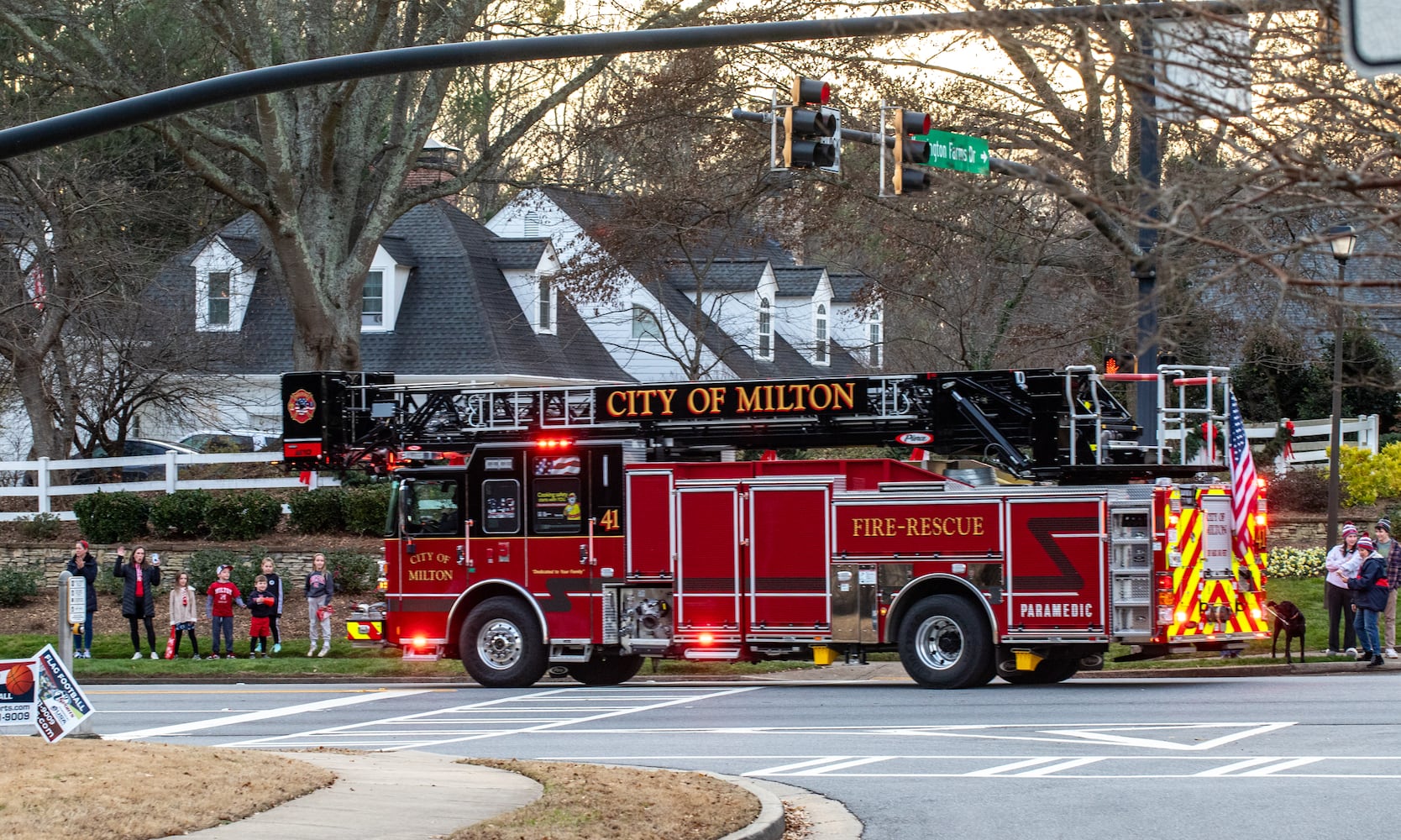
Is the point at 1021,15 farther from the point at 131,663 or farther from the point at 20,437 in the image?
the point at 20,437

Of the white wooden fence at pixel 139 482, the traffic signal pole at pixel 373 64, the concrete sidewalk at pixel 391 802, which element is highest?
the traffic signal pole at pixel 373 64

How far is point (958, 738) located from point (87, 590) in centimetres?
1554

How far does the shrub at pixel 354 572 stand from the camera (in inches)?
1153

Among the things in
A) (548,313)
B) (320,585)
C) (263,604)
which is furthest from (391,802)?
(548,313)

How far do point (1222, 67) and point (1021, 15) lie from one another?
1221 mm

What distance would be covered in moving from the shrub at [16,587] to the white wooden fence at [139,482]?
212 centimetres

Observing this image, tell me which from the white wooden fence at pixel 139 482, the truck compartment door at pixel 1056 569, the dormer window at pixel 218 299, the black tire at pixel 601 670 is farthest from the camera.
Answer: the dormer window at pixel 218 299

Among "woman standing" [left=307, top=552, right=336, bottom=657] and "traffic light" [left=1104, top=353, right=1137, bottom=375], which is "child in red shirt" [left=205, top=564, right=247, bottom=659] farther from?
"traffic light" [left=1104, top=353, right=1137, bottom=375]

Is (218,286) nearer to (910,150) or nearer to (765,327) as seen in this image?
(765,327)

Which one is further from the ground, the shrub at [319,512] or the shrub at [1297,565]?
the shrub at [319,512]

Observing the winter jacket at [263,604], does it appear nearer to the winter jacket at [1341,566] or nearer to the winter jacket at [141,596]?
the winter jacket at [141,596]

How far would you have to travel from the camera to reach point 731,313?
43656 mm

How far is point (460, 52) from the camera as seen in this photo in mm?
11336

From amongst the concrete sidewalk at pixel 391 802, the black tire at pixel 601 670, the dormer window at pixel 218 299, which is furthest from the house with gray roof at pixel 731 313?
the concrete sidewalk at pixel 391 802
